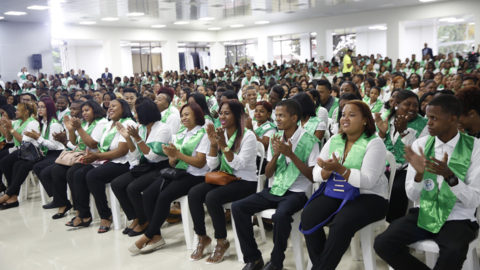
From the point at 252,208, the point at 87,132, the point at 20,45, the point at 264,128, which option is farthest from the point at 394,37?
the point at 252,208

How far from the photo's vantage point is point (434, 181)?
239 cm

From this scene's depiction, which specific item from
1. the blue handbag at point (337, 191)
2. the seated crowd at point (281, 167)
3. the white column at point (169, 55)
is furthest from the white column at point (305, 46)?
the blue handbag at point (337, 191)

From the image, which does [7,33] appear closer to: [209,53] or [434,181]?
[209,53]

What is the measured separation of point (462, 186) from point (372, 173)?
0.49m

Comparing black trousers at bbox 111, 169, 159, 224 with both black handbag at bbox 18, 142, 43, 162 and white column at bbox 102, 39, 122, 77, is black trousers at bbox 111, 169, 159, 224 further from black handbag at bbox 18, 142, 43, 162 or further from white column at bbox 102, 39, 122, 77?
white column at bbox 102, 39, 122, 77

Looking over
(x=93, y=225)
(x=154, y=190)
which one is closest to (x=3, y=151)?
(x=93, y=225)

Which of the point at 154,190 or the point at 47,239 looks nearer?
the point at 154,190

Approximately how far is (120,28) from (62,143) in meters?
16.1

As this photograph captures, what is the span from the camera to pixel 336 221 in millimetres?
2539

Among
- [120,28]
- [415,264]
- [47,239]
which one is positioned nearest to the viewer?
[415,264]

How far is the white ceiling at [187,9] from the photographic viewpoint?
12930 mm

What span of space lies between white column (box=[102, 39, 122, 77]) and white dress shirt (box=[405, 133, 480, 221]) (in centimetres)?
1922

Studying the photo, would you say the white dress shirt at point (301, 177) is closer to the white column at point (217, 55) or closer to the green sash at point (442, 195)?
the green sash at point (442, 195)

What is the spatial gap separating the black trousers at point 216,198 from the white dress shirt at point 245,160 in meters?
0.07
